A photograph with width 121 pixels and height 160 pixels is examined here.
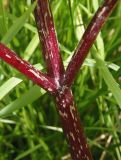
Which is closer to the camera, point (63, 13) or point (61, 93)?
point (61, 93)

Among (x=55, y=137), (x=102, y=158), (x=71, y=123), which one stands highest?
(x=71, y=123)

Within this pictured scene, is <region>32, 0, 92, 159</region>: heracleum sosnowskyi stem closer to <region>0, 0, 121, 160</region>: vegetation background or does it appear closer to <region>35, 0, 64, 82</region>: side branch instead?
<region>35, 0, 64, 82</region>: side branch

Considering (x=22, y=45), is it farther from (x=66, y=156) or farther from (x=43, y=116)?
(x=66, y=156)

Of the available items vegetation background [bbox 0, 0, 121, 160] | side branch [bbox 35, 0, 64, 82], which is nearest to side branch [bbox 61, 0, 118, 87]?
side branch [bbox 35, 0, 64, 82]

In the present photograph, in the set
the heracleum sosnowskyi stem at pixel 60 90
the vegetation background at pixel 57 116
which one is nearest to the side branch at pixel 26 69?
the heracleum sosnowskyi stem at pixel 60 90

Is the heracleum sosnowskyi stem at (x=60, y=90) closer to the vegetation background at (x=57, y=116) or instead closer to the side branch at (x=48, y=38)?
the side branch at (x=48, y=38)

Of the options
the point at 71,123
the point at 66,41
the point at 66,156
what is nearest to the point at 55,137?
the point at 66,156
